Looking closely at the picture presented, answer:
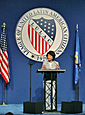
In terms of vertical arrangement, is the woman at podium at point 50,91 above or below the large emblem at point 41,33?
below

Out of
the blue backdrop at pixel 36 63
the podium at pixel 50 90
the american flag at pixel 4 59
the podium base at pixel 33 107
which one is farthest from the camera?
the blue backdrop at pixel 36 63

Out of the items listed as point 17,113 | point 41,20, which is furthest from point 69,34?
point 17,113

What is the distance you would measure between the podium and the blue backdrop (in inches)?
72.6

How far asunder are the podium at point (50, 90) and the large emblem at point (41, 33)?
1863 millimetres

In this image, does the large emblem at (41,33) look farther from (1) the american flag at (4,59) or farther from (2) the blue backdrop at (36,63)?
(1) the american flag at (4,59)

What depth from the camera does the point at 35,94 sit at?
8.37 metres

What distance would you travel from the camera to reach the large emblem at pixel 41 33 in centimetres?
840

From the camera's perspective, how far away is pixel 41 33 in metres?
8.45

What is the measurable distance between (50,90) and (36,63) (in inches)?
78.7

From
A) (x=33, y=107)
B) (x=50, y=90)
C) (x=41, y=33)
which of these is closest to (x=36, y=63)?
(x=41, y=33)

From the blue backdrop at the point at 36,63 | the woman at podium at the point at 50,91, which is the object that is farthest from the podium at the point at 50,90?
the blue backdrop at the point at 36,63

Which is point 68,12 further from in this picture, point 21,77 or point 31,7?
point 21,77

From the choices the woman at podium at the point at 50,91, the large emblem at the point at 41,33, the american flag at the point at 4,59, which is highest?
the large emblem at the point at 41,33

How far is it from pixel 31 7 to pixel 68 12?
1116mm
